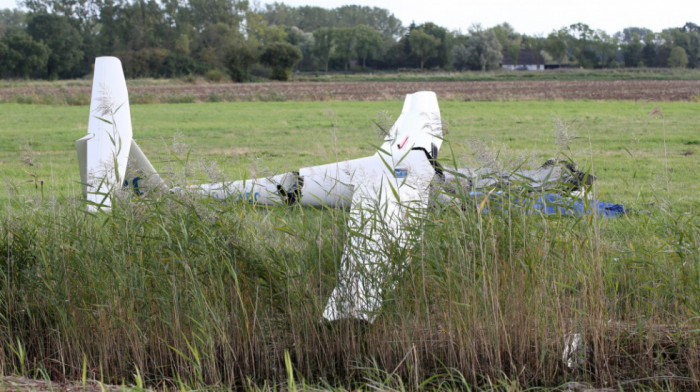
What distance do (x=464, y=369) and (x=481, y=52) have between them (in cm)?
9510

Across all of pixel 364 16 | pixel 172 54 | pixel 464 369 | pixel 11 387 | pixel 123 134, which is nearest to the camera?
pixel 11 387

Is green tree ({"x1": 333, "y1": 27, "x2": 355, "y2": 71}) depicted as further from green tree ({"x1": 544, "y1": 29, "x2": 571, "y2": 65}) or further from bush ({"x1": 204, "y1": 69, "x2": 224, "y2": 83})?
bush ({"x1": 204, "y1": 69, "x2": 224, "y2": 83})

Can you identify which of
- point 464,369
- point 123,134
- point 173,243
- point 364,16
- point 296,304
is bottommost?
point 464,369

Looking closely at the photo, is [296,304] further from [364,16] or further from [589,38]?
[364,16]

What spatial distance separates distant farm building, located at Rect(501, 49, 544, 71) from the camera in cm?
11419

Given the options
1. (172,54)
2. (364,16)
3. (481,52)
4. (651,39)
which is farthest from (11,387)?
(364,16)

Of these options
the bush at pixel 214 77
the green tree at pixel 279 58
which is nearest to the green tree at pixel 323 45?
the green tree at pixel 279 58

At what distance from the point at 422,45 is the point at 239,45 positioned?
3442 cm

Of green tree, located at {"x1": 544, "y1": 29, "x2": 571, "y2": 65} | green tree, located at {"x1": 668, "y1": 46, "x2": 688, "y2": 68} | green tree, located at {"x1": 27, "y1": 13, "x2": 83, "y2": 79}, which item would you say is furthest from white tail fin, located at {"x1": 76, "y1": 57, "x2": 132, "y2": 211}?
green tree, located at {"x1": 544, "y1": 29, "x2": 571, "y2": 65}

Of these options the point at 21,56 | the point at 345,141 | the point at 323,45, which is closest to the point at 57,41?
the point at 21,56

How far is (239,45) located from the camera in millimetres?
76250

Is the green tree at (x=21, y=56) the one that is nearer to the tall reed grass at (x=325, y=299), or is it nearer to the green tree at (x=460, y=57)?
the green tree at (x=460, y=57)

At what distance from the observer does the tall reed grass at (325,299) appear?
11.2 feet

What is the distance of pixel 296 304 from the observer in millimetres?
3680
